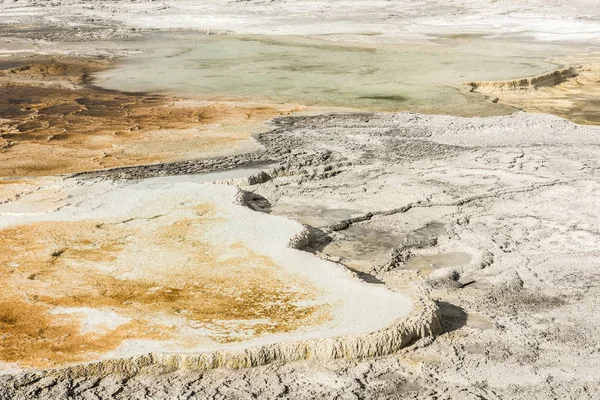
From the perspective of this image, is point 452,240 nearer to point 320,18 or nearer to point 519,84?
point 519,84

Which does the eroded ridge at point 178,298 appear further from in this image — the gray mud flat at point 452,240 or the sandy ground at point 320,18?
the sandy ground at point 320,18

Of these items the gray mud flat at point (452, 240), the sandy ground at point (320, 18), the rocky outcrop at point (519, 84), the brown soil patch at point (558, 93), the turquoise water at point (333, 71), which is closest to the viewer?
the gray mud flat at point (452, 240)

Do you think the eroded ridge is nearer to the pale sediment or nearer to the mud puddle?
the pale sediment

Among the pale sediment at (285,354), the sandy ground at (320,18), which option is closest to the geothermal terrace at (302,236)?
the pale sediment at (285,354)

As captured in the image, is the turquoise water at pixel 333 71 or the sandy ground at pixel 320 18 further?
the sandy ground at pixel 320 18

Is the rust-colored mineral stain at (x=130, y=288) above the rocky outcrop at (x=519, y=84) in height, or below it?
above
